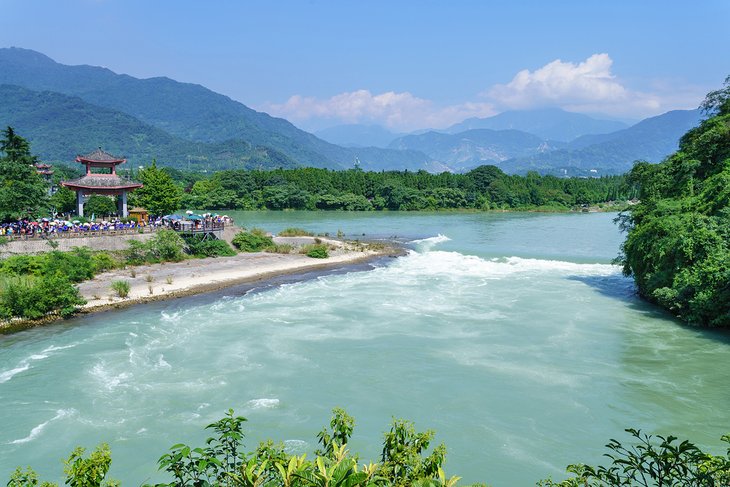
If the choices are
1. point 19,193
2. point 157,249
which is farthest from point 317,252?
point 19,193

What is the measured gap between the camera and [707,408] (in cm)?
1393

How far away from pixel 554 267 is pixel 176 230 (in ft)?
83.3

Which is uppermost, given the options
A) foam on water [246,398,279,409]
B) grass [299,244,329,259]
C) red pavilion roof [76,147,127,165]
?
red pavilion roof [76,147,127,165]

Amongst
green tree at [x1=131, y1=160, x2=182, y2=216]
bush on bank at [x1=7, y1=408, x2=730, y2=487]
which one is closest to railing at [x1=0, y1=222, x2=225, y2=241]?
green tree at [x1=131, y1=160, x2=182, y2=216]

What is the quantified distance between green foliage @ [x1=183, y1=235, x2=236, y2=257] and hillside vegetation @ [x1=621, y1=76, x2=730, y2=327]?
24801mm

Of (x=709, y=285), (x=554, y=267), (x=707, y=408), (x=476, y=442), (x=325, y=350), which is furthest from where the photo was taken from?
(x=554, y=267)

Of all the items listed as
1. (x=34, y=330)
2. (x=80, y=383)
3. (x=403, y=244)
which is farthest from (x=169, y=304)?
(x=403, y=244)

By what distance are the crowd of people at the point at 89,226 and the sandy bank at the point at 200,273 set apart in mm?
3374

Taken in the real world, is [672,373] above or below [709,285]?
below

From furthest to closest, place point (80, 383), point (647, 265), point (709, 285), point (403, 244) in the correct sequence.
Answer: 1. point (403, 244)
2. point (647, 265)
3. point (709, 285)
4. point (80, 383)

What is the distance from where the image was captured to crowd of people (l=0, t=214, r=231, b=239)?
95.3ft

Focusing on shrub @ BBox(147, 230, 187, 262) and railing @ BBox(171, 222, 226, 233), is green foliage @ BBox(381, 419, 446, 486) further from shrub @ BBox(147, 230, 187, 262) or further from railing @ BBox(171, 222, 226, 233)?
railing @ BBox(171, 222, 226, 233)

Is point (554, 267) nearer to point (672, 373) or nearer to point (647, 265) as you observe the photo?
point (647, 265)

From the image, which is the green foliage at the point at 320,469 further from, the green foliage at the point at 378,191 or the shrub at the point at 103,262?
the green foliage at the point at 378,191
